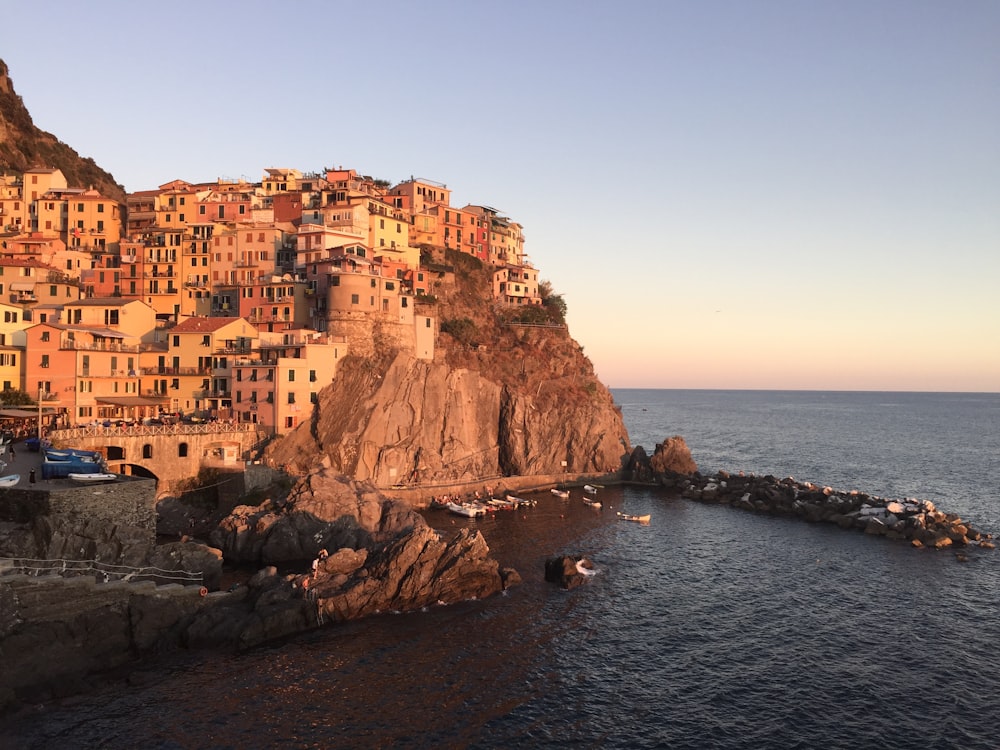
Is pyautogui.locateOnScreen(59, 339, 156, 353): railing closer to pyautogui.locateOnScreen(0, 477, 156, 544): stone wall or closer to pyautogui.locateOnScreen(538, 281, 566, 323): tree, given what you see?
pyautogui.locateOnScreen(0, 477, 156, 544): stone wall

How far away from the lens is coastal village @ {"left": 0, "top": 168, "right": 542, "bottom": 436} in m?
70.8

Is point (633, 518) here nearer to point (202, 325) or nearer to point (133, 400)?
point (202, 325)

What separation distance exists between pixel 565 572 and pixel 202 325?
2020 inches

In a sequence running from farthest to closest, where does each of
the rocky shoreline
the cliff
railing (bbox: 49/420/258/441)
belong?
the cliff < railing (bbox: 49/420/258/441) < the rocky shoreline

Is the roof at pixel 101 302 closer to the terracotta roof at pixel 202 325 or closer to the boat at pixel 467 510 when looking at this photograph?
the terracotta roof at pixel 202 325

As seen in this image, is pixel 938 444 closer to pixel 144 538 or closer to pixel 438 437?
pixel 438 437

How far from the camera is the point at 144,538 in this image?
45500 mm

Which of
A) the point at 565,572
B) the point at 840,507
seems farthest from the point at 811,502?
the point at 565,572

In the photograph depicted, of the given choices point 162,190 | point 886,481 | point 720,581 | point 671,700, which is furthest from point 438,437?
point 886,481

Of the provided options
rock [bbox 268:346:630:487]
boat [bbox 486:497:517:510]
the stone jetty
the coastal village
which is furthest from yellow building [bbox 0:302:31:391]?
the stone jetty

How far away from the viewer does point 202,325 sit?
252ft

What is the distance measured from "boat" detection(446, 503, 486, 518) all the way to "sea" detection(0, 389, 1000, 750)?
10108 millimetres

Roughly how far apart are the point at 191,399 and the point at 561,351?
50664 millimetres

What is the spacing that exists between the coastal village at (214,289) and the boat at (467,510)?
19.2 m
